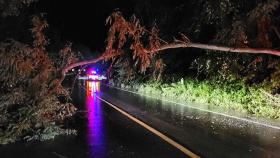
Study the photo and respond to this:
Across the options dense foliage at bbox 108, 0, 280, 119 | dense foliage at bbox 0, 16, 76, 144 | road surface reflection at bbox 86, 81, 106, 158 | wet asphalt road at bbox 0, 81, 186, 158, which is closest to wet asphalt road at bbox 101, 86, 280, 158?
wet asphalt road at bbox 0, 81, 186, 158

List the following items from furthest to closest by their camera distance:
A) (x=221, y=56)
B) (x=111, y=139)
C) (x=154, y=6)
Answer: (x=154, y=6) → (x=221, y=56) → (x=111, y=139)

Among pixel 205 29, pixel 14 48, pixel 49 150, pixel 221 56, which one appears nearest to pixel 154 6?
pixel 205 29

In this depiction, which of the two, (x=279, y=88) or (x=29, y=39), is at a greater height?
(x=29, y=39)

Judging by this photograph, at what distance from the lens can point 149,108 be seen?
68.8ft

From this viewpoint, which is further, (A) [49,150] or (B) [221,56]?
(B) [221,56]

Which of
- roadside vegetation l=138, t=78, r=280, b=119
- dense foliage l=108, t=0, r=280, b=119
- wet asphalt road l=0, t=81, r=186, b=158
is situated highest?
dense foliage l=108, t=0, r=280, b=119

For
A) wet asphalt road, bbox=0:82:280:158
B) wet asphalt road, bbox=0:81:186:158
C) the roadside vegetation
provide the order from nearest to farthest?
wet asphalt road, bbox=0:81:186:158
wet asphalt road, bbox=0:82:280:158
the roadside vegetation

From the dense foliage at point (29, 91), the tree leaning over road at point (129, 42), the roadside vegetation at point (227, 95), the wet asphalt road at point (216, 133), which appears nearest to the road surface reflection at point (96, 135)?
the dense foliage at point (29, 91)

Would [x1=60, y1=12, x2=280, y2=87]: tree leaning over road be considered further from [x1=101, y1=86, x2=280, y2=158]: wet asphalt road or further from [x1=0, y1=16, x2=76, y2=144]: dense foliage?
[x1=101, y1=86, x2=280, y2=158]: wet asphalt road

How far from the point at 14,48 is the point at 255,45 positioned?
9026 millimetres

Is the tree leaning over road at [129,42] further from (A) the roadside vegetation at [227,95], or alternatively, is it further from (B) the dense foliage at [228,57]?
(A) the roadside vegetation at [227,95]

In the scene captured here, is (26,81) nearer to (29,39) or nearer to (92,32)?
(29,39)

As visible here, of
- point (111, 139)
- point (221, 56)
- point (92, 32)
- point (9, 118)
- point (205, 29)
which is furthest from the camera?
point (92, 32)

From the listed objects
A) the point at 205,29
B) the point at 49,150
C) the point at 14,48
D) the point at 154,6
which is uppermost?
the point at 154,6
